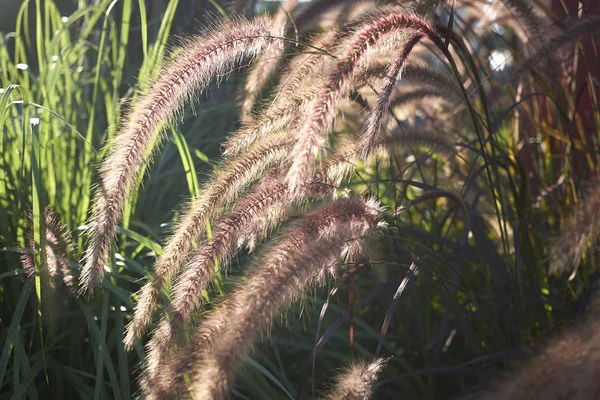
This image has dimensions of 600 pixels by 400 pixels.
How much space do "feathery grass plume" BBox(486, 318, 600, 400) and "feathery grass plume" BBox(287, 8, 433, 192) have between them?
471 millimetres

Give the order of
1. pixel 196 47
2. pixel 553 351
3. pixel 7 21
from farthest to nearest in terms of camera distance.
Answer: pixel 7 21
pixel 196 47
pixel 553 351

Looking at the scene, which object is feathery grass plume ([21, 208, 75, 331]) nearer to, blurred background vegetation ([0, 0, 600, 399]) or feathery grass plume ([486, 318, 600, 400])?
blurred background vegetation ([0, 0, 600, 399])

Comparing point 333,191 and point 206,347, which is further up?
point 333,191

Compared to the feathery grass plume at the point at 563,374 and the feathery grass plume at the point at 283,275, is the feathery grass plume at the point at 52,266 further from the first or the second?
the feathery grass plume at the point at 563,374

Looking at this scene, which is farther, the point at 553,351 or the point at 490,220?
the point at 490,220

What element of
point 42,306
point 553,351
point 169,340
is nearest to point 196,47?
point 169,340

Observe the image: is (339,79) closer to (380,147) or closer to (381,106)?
(381,106)

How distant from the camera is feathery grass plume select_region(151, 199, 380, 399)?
3.76ft

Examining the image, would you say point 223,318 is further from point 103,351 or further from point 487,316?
point 487,316

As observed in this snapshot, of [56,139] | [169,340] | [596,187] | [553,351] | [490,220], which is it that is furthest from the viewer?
[490,220]

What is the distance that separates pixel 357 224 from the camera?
1.56 meters

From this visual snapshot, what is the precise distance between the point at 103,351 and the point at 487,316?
38.7 inches

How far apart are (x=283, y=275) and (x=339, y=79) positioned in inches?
14.9

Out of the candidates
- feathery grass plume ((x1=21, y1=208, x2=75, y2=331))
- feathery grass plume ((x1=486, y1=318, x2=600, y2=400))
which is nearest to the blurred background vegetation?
feathery grass plume ((x1=21, y1=208, x2=75, y2=331))
